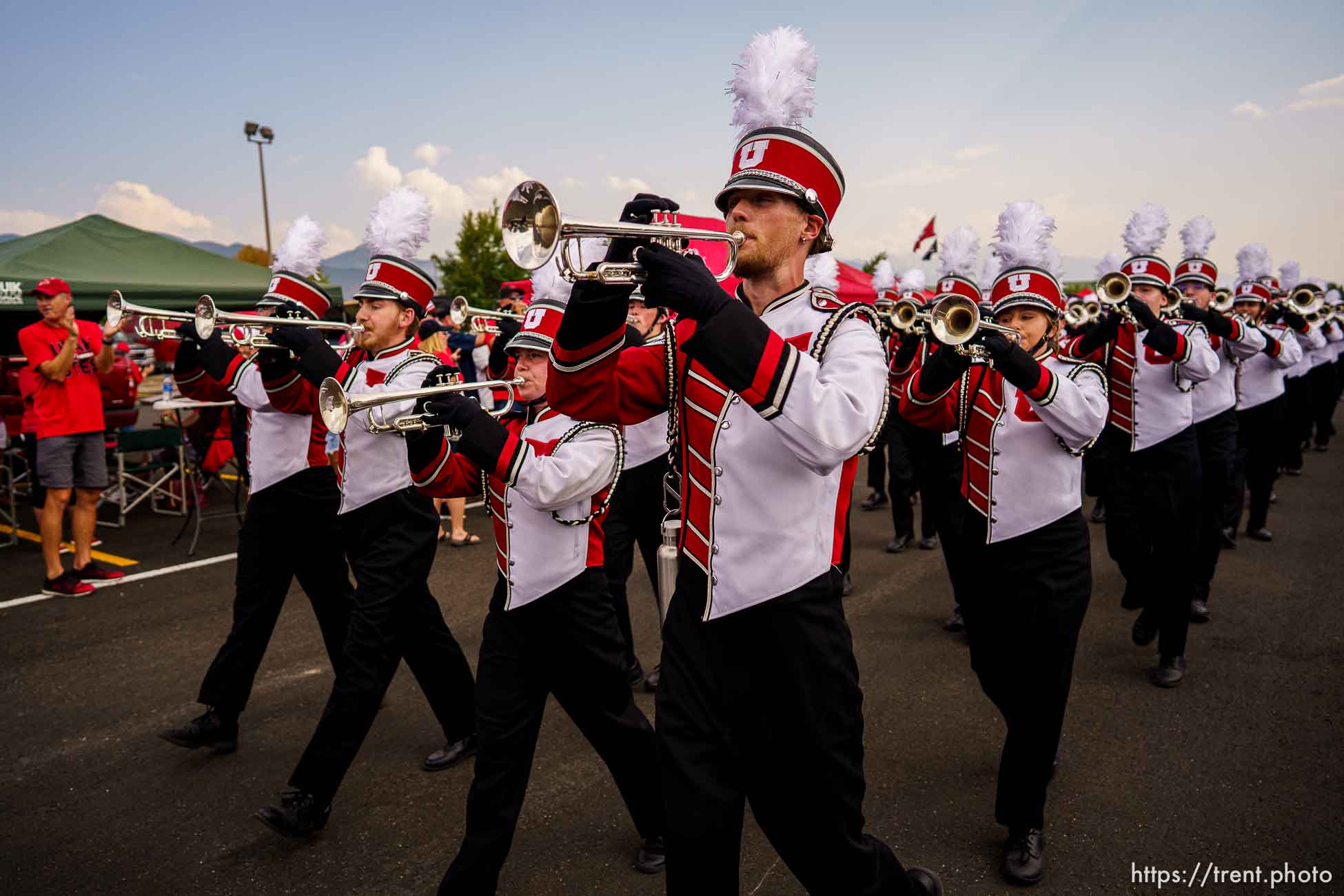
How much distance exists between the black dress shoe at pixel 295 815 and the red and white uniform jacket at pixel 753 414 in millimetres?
2328

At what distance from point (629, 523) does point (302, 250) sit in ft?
9.27

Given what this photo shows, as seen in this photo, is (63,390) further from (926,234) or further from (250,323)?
(926,234)

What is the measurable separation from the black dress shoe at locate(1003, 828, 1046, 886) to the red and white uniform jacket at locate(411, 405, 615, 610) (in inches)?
75.6

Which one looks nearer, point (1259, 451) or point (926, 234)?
point (1259, 451)

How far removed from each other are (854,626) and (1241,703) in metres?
2.31

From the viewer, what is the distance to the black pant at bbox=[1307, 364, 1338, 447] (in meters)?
13.7

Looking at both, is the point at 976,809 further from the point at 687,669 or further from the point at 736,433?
the point at 736,433

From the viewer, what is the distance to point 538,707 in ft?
10.6

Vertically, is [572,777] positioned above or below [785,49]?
below

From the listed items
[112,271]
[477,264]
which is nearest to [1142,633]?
[112,271]

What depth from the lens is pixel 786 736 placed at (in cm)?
231

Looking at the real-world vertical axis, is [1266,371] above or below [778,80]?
below

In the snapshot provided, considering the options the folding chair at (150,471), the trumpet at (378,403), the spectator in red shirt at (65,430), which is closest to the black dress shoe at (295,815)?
the trumpet at (378,403)

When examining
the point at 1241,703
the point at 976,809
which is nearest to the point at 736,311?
the point at 976,809
